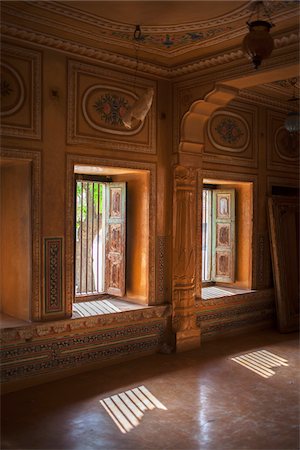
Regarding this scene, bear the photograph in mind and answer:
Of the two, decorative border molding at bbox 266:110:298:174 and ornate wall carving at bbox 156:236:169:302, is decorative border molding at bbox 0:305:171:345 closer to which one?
ornate wall carving at bbox 156:236:169:302

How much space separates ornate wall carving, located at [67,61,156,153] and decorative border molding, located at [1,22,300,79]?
0.15m

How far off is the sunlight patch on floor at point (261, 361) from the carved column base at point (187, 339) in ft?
2.15

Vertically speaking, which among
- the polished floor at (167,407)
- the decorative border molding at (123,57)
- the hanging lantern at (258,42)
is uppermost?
the decorative border molding at (123,57)

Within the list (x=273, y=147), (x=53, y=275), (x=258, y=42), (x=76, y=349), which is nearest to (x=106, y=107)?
(x=53, y=275)

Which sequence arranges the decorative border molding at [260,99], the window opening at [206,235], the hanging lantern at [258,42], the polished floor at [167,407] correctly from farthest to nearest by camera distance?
the window opening at [206,235] < the decorative border molding at [260,99] < the polished floor at [167,407] < the hanging lantern at [258,42]

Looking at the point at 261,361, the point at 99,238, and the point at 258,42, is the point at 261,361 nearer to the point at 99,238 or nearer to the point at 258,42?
the point at 99,238

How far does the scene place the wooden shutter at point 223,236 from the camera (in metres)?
7.97

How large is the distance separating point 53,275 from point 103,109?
2146 millimetres

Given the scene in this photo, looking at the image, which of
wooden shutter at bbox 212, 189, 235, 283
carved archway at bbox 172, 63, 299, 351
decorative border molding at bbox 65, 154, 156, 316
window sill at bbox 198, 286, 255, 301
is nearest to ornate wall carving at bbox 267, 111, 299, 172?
wooden shutter at bbox 212, 189, 235, 283

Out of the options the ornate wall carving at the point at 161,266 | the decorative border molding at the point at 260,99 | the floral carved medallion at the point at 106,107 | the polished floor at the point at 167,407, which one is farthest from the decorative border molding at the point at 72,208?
the decorative border molding at the point at 260,99

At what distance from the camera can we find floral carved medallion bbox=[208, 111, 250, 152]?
24.1 feet

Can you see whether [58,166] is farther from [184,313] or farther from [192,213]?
[184,313]

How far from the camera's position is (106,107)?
5.92 m

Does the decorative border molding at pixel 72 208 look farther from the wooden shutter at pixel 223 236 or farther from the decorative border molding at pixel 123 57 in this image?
the wooden shutter at pixel 223 236
